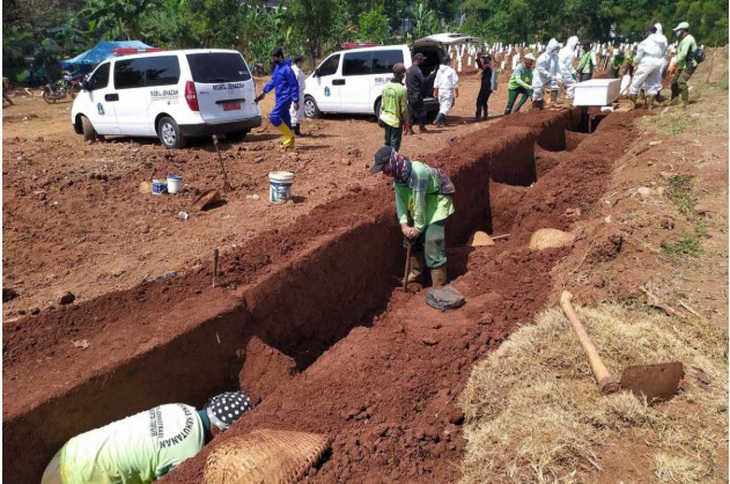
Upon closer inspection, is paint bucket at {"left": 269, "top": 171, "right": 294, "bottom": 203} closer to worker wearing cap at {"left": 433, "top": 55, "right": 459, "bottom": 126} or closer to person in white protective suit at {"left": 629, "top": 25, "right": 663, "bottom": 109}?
worker wearing cap at {"left": 433, "top": 55, "right": 459, "bottom": 126}

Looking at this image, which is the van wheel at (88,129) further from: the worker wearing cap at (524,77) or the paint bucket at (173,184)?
the worker wearing cap at (524,77)

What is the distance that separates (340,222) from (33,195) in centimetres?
508

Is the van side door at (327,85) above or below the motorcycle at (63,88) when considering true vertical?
below

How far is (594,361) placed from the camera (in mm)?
3574

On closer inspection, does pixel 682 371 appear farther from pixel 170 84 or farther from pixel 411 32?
pixel 411 32

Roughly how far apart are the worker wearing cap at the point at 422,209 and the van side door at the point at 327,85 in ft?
Result: 29.9

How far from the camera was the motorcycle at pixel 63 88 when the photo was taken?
22.5m

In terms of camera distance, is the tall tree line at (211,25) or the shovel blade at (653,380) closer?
Result: the shovel blade at (653,380)

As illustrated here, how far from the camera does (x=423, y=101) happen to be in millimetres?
13664

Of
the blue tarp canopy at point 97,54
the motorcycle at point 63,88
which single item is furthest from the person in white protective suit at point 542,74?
the motorcycle at point 63,88

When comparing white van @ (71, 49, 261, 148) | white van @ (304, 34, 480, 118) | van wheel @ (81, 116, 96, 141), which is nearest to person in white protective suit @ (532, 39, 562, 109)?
white van @ (304, 34, 480, 118)

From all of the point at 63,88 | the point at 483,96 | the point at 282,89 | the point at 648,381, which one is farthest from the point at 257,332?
the point at 63,88

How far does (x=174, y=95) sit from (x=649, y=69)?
11.5 meters

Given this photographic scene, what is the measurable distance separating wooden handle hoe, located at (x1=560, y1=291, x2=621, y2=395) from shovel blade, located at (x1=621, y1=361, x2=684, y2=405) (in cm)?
7
